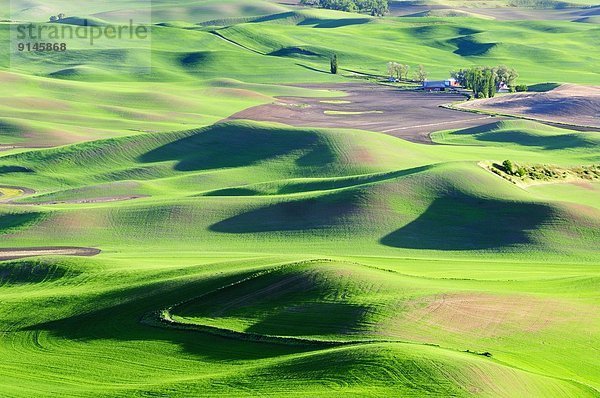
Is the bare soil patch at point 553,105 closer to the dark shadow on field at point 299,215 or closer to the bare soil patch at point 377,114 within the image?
the bare soil patch at point 377,114

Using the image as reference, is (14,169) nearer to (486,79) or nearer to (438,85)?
(486,79)

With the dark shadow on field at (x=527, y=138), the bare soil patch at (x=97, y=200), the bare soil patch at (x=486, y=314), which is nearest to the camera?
the bare soil patch at (x=486, y=314)

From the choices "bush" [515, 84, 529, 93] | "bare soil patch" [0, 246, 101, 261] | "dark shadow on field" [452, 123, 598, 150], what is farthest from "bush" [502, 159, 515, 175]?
"bush" [515, 84, 529, 93]

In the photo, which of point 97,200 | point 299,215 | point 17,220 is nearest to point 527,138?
point 299,215

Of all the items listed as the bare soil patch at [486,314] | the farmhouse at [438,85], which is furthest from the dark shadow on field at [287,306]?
the farmhouse at [438,85]

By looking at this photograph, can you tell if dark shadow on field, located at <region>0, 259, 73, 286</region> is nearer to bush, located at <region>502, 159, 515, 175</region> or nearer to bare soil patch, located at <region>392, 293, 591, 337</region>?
bare soil patch, located at <region>392, 293, 591, 337</region>

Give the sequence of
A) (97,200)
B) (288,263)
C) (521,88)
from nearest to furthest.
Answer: (288,263) → (97,200) → (521,88)
